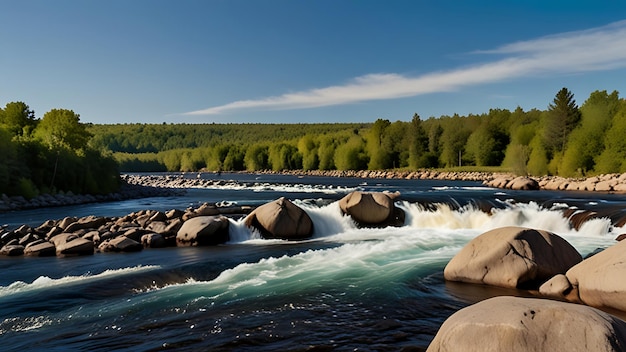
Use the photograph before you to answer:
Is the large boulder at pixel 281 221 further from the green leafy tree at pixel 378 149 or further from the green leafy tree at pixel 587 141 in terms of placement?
the green leafy tree at pixel 378 149

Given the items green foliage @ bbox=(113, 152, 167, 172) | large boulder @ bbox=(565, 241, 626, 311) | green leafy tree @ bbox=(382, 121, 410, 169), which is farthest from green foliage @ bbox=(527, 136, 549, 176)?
green foliage @ bbox=(113, 152, 167, 172)

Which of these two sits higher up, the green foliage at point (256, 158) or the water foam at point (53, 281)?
the green foliage at point (256, 158)

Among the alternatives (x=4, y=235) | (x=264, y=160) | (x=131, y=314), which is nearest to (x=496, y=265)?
(x=131, y=314)

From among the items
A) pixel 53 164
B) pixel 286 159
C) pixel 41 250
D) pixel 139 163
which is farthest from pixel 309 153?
pixel 41 250

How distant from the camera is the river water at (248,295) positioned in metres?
8.96

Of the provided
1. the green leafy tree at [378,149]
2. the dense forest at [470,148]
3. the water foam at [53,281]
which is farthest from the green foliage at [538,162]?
the water foam at [53,281]

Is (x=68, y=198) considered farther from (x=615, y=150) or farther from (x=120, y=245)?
(x=615, y=150)

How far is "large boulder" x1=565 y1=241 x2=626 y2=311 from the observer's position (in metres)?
9.80

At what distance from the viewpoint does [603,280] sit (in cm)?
1005

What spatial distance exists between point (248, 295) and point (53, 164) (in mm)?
49033

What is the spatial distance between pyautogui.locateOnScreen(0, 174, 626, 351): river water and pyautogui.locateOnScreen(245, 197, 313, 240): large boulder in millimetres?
774

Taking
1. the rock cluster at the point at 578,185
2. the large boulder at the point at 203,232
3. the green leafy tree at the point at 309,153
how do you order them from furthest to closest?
the green leafy tree at the point at 309,153 < the rock cluster at the point at 578,185 < the large boulder at the point at 203,232

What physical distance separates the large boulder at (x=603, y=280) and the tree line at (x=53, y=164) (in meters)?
48.3

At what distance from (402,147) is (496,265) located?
110611 mm
